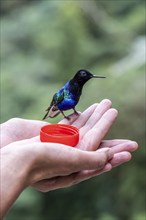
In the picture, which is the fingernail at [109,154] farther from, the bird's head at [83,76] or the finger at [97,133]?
the bird's head at [83,76]

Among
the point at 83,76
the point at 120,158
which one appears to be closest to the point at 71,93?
the point at 83,76

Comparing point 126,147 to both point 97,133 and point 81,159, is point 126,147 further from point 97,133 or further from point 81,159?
point 81,159

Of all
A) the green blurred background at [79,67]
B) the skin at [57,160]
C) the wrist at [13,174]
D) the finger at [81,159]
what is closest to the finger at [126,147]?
the skin at [57,160]

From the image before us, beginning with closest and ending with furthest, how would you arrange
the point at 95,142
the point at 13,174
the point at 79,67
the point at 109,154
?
the point at 13,174
the point at 109,154
the point at 95,142
the point at 79,67

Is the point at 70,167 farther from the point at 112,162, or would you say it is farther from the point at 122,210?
the point at 122,210

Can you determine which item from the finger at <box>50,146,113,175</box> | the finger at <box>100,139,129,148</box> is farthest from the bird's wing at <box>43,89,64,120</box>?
the finger at <box>50,146,113,175</box>

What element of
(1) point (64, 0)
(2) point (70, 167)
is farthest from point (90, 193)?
(1) point (64, 0)
